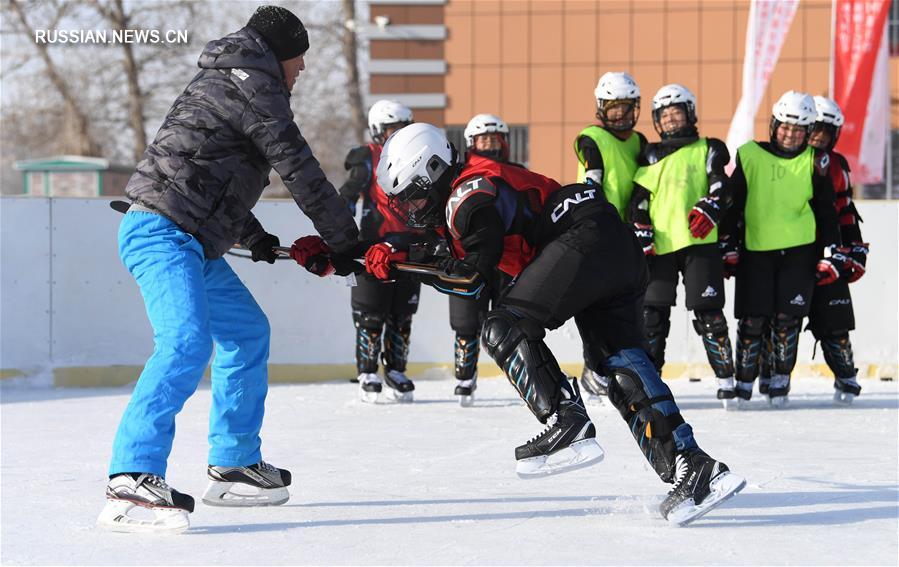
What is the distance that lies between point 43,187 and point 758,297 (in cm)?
1189

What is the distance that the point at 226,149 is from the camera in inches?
145

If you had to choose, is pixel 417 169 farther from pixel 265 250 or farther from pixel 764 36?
pixel 764 36

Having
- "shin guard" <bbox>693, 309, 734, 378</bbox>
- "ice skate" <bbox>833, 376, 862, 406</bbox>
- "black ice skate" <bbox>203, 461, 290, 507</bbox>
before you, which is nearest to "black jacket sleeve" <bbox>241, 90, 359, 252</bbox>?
"black ice skate" <bbox>203, 461, 290, 507</bbox>

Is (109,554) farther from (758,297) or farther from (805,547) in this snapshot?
(758,297)

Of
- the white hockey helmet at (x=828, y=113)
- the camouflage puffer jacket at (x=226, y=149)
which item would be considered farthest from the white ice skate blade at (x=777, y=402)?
the camouflage puffer jacket at (x=226, y=149)

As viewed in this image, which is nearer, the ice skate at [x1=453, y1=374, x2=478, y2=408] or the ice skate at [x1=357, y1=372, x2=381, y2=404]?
the ice skate at [x1=453, y1=374, x2=478, y2=408]

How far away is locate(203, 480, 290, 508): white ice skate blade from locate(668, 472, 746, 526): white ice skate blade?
1.32m

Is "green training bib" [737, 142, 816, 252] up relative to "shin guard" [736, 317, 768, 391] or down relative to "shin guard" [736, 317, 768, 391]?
up

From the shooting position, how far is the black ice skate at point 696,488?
11.6 feet

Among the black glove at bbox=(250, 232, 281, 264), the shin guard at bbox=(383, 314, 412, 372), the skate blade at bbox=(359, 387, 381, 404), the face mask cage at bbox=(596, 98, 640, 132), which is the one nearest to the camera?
the black glove at bbox=(250, 232, 281, 264)

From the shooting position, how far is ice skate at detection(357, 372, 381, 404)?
Result: 703 centimetres

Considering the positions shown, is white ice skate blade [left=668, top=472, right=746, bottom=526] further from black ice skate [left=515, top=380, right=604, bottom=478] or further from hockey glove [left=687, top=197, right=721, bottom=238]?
hockey glove [left=687, top=197, right=721, bottom=238]

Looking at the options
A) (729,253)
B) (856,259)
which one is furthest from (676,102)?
(856,259)

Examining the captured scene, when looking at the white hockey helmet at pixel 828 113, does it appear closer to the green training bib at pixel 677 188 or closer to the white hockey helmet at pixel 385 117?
the green training bib at pixel 677 188
